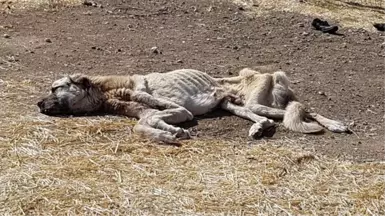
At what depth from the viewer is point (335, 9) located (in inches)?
480

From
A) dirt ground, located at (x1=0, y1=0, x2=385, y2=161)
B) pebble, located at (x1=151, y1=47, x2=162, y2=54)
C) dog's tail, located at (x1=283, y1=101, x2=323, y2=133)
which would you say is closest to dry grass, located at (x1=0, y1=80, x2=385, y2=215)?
dog's tail, located at (x1=283, y1=101, x2=323, y2=133)

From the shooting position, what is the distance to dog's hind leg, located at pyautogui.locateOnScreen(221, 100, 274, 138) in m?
6.80

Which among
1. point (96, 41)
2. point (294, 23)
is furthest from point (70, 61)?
point (294, 23)

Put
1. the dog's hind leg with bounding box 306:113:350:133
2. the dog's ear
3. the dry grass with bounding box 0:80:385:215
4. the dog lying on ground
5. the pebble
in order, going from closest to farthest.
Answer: the dry grass with bounding box 0:80:385:215 < the dog's hind leg with bounding box 306:113:350:133 < the dog lying on ground < the dog's ear < the pebble

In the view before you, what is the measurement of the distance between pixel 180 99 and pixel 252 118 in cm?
78

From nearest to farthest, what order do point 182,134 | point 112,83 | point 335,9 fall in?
point 182,134 → point 112,83 → point 335,9

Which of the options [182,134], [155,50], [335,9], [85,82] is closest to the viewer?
[182,134]

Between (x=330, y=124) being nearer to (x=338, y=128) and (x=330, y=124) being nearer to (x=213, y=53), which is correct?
(x=338, y=128)

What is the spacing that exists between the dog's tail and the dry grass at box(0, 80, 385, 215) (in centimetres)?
33

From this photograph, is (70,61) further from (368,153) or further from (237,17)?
(368,153)

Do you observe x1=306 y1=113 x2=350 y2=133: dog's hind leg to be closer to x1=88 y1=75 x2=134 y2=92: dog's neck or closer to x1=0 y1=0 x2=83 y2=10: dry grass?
x1=88 y1=75 x2=134 y2=92: dog's neck

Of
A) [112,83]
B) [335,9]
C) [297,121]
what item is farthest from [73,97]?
[335,9]

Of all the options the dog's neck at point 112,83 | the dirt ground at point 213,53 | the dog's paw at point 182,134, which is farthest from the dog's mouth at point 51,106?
the dog's paw at point 182,134

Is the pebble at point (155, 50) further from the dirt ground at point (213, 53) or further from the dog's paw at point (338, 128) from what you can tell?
the dog's paw at point (338, 128)
